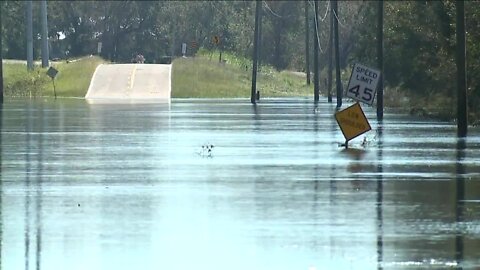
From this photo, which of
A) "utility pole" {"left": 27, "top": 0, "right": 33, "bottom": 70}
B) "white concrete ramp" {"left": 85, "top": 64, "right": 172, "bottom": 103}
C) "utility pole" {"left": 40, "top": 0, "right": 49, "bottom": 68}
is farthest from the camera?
"utility pole" {"left": 40, "top": 0, "right": 49, "bottom": 68}

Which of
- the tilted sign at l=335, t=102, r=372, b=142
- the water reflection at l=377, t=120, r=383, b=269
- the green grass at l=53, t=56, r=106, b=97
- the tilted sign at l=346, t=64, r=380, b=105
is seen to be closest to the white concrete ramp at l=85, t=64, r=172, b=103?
the green grass at l=53, t=56, r=106, b=97

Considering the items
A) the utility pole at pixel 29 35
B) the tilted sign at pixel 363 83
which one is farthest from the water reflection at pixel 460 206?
the utility pole at pixel 29 35

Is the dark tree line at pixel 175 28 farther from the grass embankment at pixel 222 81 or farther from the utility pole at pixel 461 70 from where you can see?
the utility pole at pixel 461 70

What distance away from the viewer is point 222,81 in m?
96.1

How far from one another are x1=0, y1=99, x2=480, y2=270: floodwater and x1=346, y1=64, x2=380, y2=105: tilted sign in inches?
47.0

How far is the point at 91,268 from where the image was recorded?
13.2 meters

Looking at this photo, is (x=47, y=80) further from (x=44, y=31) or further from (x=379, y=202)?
(x=379, y=202)

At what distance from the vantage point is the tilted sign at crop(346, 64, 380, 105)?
107ft

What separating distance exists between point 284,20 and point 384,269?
133m

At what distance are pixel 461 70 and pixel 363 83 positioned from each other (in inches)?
174

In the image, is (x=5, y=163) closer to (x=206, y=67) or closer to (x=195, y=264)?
(x=195, y=264)

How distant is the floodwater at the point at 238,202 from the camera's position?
1414 cm

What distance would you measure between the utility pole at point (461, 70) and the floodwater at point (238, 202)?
0.52m

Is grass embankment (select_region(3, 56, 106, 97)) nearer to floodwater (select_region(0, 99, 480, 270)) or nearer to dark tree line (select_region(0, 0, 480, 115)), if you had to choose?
dark tree line (select_region(0, 0, 480, 115))
